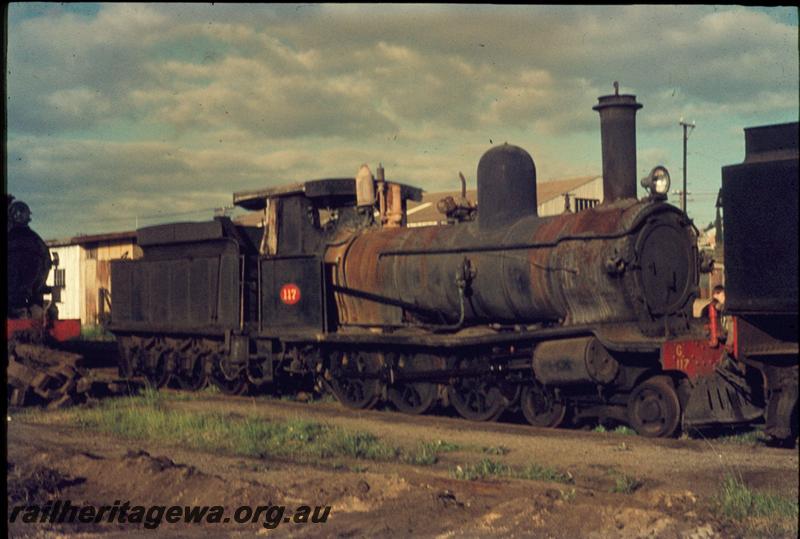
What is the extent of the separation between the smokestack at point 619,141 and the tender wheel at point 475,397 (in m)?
2.89

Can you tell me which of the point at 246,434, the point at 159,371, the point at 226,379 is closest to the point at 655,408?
the point at 246,434

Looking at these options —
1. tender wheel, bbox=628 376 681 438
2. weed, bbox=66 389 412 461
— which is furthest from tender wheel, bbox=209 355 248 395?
tender wheel, bbox=628 376 681 438

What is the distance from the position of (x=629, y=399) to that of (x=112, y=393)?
922 centimetres

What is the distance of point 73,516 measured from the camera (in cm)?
729

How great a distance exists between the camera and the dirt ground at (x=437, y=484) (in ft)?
21.7

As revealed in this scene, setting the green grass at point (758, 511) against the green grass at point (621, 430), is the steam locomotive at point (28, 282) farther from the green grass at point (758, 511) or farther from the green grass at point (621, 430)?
the green grass at point (758, 511)

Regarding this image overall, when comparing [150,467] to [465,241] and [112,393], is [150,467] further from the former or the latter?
[112,393]

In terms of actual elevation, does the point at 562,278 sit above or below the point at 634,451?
above

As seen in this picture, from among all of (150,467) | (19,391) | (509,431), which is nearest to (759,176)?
(509,431)

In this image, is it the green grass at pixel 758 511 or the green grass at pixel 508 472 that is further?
the green grass at pixel 508 472

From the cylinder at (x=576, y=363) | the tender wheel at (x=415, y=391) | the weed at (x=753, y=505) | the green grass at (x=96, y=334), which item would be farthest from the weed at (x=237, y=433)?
the green grass at (x=96, y=334)

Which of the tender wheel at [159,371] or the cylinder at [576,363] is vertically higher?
the cylinder at [576,363]

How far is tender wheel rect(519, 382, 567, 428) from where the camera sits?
470 inches

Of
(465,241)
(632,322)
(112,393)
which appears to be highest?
(465,241)
